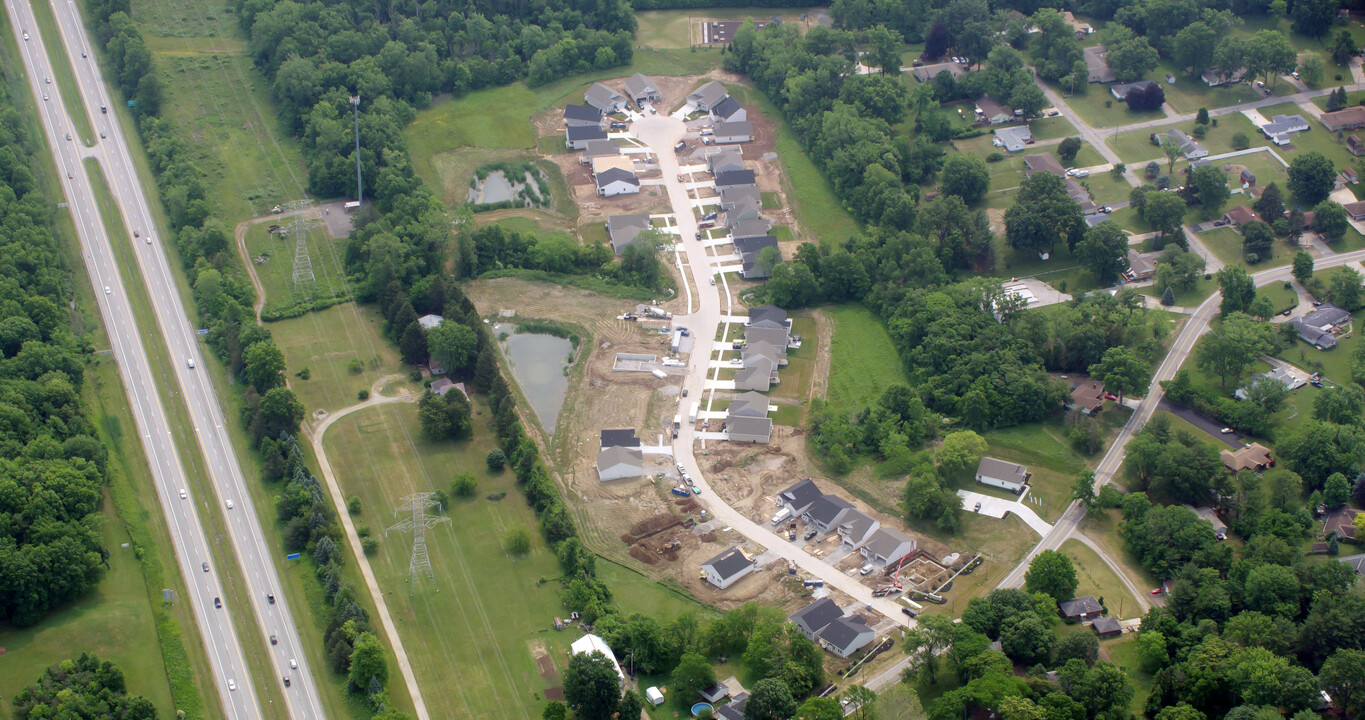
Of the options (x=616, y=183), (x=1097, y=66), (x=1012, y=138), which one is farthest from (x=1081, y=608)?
(x=1097, y=66)

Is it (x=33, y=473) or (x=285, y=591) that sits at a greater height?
(x=33, y=473)

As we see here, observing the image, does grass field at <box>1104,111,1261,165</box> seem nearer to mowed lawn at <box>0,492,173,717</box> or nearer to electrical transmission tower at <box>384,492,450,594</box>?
electrical transmission tower at <box>384,492,450,594</box>

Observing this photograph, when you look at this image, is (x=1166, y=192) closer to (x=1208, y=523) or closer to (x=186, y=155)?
(x=1208, y=523)

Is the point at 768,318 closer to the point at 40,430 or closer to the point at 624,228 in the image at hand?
the point at 624,228

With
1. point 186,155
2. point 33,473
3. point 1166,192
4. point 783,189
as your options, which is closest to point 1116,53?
point 1166,192

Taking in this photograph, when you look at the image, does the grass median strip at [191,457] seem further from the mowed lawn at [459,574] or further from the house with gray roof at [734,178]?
the house with gray roof at [734,178]

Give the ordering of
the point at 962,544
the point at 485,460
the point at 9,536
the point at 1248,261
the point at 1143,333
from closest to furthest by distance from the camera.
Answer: the point at 9,536 < the point at 962,544 < the point at 485,460 < the point at 1143,333 < the point at 1248,261

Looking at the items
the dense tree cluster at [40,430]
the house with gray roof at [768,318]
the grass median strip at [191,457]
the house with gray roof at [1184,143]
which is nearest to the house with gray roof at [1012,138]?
the house with gray roof at [1184,143]
